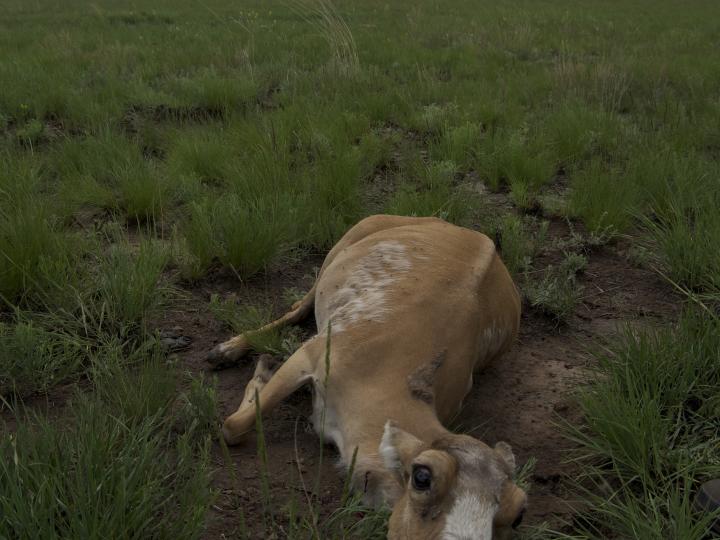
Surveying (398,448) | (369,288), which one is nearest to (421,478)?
(398,448)

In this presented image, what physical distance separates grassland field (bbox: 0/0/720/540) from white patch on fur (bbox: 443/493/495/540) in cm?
50

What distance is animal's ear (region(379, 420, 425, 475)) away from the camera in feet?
8.72

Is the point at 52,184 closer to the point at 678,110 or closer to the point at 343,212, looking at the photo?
the point at 343,212

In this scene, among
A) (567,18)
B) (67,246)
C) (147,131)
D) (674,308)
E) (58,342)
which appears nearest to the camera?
(58,342)

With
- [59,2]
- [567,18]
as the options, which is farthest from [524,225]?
[59,2]

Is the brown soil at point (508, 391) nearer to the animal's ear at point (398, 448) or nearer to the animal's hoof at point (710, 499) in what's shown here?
the animal's ear at point (398, 448)

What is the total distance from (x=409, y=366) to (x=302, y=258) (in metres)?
2.39

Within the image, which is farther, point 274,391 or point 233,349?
point 233,349

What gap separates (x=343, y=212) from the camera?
6.00 m

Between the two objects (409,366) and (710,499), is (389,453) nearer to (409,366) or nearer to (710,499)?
(409,366)

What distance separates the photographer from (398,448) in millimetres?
2699

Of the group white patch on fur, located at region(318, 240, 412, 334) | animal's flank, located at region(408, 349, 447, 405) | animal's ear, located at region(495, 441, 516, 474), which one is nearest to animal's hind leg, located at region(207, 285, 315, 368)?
white patch on fur, located at region(318, 240, 412, 334)

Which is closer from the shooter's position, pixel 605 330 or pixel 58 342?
pixel 58 342

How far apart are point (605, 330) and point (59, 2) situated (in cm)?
2445
